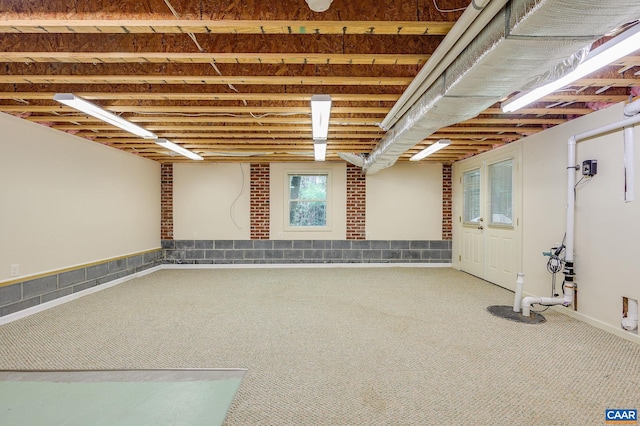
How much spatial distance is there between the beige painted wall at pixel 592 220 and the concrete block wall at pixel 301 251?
2.47 meters

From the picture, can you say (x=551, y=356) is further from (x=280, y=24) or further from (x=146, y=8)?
(x=146, y=8)

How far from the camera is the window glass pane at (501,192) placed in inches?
185

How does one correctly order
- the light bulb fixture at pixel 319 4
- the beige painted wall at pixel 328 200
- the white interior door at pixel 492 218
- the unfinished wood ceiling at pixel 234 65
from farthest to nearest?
the beige painted wall at pixel 328 200 → the white interior door at pixel 492 218 → the unfinished wood ceiling at pixel 234 65 → the light bulb fixture at pixel 319 4

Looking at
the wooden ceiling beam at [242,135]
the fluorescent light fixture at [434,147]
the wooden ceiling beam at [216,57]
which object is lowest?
the fluorescent light fixture at [434,147]

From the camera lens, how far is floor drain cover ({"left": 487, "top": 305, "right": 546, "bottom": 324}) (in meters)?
3.29

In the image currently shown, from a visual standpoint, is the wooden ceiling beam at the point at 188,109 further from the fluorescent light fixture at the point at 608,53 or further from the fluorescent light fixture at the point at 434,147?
the fluorescent light fixture at the point at 434,147

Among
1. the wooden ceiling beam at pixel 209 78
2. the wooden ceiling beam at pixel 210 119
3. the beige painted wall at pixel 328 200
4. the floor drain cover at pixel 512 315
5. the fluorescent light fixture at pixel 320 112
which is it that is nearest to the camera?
the wooden ceiling beam at pixel 209 78

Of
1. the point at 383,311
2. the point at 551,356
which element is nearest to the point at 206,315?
the point at 383,311

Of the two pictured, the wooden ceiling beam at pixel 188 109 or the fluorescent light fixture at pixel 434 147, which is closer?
the wooden ceiling beam at pixel 188 109

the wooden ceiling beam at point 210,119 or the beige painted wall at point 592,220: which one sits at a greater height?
the wooden ceiling beam at point 210,119

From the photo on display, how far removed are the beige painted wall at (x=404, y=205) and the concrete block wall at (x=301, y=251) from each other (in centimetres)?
21

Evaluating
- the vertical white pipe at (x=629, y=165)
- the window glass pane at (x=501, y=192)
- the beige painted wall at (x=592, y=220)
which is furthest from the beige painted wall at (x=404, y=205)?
the vertical white pipe at (x=629, y=165)

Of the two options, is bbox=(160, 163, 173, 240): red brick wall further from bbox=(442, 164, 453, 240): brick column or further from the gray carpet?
bbox=(442, 164, 453, 240): brick column

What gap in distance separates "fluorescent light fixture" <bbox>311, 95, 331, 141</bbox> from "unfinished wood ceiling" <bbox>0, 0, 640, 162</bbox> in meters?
0.12
